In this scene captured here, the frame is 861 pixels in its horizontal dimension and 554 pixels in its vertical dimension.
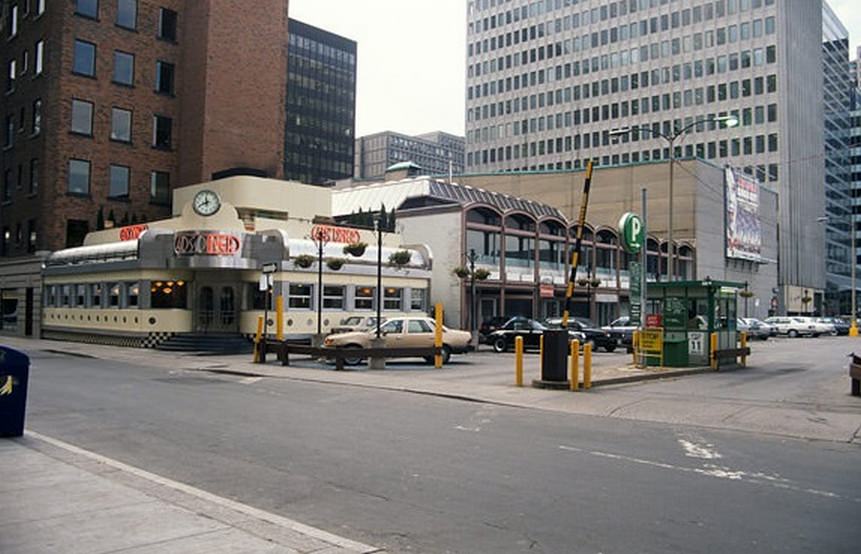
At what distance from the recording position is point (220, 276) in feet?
107

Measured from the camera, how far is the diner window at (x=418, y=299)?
37.0m

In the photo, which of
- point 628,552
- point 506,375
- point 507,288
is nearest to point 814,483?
point 628,552

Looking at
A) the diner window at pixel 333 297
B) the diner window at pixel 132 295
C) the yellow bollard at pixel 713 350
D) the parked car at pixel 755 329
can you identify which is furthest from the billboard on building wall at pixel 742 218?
the diner window at pixel 132 295

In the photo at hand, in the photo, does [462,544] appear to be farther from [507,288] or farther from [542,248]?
[542,248]

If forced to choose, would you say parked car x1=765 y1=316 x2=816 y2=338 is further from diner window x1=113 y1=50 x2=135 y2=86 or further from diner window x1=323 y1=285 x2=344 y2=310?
diner window x1=113 y1=50 x2=135 y2=86

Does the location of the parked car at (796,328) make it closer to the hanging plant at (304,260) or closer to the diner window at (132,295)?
the hanging plant at (304,260)

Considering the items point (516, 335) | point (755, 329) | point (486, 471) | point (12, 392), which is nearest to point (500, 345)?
point (516, 335)

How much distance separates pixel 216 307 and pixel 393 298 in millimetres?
8574

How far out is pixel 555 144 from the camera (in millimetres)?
111812

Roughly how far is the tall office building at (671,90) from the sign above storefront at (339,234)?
69.1 metres

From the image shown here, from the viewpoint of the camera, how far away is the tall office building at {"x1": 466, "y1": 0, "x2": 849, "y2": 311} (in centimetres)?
9156

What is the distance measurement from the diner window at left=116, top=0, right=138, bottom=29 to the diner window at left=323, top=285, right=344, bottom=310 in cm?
2104

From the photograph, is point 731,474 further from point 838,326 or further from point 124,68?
point 838,326

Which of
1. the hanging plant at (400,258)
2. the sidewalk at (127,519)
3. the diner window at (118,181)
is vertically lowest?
the sidewalk at (127,519)
